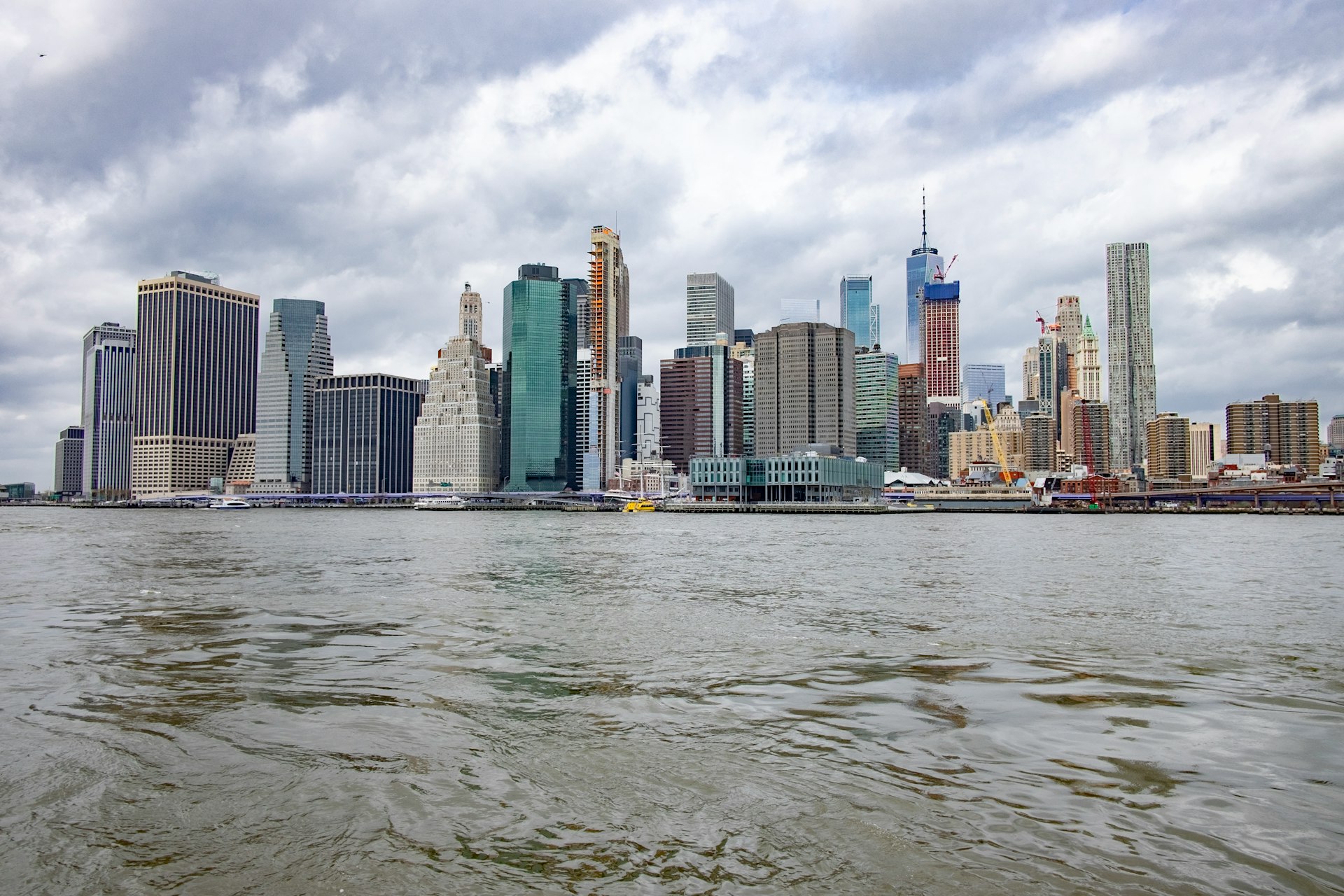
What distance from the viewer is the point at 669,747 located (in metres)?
13.4

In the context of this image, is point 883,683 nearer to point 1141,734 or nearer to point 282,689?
point 1141,734

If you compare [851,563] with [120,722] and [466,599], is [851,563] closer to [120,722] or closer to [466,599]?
[466,599]

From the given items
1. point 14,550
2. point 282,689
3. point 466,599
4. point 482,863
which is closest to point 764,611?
point 466,599

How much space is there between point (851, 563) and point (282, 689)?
43048 millimetres

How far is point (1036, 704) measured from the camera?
53.2ft

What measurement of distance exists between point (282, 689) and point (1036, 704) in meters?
14.3

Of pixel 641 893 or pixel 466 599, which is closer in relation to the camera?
pixel 641 893

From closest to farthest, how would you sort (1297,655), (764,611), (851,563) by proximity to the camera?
(1297,655), (764,611), (851,563)

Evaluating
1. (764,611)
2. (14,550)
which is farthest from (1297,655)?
(14,550)

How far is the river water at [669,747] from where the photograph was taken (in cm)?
916

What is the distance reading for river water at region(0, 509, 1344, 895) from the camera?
30.0 ft

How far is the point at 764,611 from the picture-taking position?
1214 inches

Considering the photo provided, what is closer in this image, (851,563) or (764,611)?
(764,611)

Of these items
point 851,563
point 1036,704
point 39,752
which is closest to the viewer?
point 39,752
